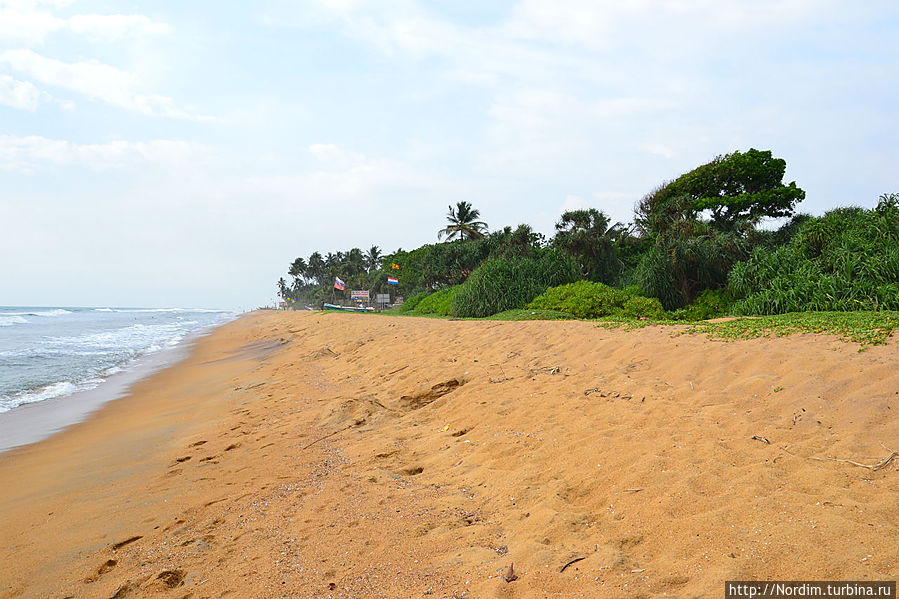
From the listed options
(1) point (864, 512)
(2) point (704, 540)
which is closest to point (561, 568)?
(2) point (704, 540)

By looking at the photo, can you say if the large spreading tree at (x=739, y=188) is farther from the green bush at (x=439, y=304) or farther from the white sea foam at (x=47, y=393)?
the white sea foam at (x=47, y=393)

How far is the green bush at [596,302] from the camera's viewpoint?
1495cm

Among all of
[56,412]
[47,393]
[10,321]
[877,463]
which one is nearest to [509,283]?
[47,393]

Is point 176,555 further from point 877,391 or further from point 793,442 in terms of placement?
point 877,391

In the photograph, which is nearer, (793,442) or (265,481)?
(793,442)

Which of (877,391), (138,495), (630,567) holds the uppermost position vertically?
(877,391)

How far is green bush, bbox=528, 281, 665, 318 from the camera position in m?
14.9

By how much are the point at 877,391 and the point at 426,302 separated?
81.2 ft

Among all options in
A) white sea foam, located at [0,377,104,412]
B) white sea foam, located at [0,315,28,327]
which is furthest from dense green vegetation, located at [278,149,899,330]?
white sea foam, located at [0,315,28,327]

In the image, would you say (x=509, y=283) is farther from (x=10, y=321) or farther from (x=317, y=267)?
(x=317, y=267)

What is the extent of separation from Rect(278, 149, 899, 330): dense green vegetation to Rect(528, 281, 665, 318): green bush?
0.05 metres

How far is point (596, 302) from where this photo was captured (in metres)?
16.0

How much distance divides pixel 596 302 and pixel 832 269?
6.32m

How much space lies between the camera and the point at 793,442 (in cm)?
350
